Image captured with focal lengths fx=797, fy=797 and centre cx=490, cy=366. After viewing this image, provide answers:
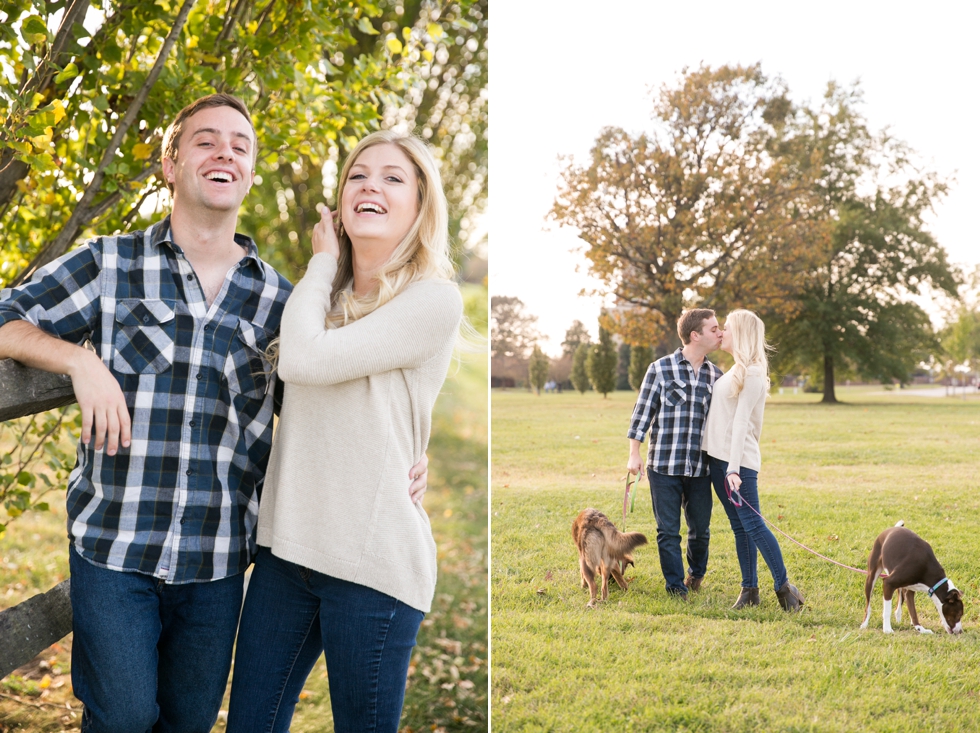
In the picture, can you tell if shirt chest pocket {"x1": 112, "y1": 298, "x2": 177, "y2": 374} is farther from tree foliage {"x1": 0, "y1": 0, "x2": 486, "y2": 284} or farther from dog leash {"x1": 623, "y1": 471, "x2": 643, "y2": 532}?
dog leash {"x1": 623, "y1": 471, "x2": 643, "y2": 532}

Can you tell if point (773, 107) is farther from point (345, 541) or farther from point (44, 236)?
point (44, 236)

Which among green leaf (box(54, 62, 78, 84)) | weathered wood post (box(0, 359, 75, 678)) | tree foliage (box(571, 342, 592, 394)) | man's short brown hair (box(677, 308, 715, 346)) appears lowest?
weathered wood post (box(0, 359, 75, 678))

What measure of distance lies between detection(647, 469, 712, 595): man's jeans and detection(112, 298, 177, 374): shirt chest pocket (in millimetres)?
1969

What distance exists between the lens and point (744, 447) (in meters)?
2.94

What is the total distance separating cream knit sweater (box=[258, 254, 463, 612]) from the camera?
157 centimetres

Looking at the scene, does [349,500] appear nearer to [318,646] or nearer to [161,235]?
[318,646]

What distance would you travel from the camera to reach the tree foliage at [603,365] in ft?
10.4

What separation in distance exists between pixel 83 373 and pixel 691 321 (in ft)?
7.03

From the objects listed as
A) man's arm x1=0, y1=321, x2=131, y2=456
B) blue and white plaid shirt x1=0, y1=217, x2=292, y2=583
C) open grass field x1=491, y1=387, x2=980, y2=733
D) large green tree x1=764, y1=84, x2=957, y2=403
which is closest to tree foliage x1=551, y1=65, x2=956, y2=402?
large green tree x1=764, y1=84, x2=957, y2=403

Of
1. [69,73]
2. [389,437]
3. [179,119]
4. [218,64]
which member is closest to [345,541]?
[389,437]

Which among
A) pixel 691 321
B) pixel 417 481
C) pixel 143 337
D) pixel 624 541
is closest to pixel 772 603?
pixel 624 541

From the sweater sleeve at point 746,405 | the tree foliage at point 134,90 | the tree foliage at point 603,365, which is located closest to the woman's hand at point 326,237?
the tree foliage at point 134,90

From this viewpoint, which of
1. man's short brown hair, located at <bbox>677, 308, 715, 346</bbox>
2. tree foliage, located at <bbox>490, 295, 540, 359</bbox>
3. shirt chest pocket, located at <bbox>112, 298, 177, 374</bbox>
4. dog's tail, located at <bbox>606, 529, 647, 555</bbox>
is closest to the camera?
shirt chest pocket, located at <bbox>112, 298, 177, 374</bbox>

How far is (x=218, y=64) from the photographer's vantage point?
2525 millimetres
